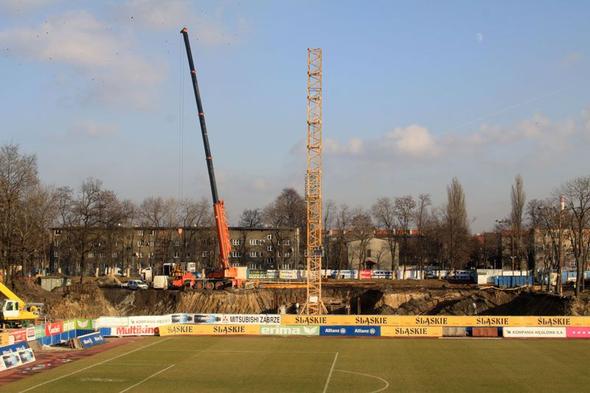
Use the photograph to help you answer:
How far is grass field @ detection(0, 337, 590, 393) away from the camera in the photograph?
3106 centimetres

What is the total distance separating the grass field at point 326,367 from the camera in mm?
31062

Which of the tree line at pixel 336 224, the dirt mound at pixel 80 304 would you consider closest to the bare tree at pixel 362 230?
the tree line at pixel 336 224

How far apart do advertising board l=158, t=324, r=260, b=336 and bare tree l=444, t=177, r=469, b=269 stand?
68.8m

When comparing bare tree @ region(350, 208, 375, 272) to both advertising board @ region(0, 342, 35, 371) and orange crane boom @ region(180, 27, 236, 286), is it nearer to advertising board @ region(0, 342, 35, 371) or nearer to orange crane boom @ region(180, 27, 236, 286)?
orange crane boom @ region(180, 27, 236, 286)

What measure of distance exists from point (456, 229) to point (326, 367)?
94522 millimetres

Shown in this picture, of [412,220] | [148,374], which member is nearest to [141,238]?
[412,220]

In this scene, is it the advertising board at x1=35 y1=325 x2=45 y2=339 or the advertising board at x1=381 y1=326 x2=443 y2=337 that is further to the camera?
the advertising board at x1=381 y1=326 x2=443 y2=337

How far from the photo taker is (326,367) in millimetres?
37031

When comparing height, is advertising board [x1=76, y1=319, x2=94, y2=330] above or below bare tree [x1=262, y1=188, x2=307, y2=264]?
below

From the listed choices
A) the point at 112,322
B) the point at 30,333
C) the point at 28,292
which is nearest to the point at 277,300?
the point at 28,292

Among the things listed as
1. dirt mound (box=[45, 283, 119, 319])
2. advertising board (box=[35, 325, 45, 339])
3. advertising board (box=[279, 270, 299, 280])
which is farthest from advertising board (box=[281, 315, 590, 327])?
advertising board (box=[279, 270, 299, 280])

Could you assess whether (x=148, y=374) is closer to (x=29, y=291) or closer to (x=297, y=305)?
(x=297, y=305)

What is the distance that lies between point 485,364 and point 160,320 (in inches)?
1126

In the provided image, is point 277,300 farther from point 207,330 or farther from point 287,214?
point 287,214
